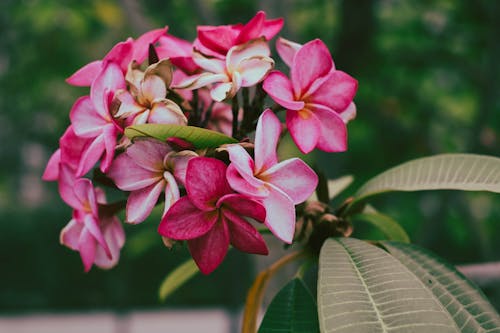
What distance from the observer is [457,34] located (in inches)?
114

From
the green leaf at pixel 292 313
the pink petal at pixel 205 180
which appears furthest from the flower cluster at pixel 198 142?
the green leaf at pixel 292 313

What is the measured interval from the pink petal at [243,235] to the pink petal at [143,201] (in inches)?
3.3

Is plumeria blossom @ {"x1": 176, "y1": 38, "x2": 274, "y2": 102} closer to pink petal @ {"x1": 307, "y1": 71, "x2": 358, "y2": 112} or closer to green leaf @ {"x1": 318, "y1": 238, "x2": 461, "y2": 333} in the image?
pink petal @ {"x1": 307, "y1": 71, "x2": 358, "y2": 112}

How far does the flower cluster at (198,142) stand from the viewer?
612 mm

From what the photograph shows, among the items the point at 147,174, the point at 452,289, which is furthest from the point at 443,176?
the point at 147,174

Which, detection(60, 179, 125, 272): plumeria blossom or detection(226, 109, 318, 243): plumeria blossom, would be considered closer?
detection(226, 109, 318, 243): plumeria blossom

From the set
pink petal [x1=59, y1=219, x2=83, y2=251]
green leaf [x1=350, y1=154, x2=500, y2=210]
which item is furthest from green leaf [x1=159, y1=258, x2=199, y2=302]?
green leaf [x1=350, y1=154, x2=500, y2=210]

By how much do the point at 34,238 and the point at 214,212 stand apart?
9217 millimetres

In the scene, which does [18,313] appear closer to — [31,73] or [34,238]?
[34,238]

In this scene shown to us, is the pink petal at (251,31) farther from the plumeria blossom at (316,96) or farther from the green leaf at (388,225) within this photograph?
the green leaf at (388,225)

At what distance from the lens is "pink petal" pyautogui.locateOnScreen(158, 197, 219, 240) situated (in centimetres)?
60

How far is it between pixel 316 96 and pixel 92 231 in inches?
12.2

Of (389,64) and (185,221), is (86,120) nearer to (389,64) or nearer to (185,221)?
(185,221)

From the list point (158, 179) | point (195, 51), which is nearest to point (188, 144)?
point (158, 179)
